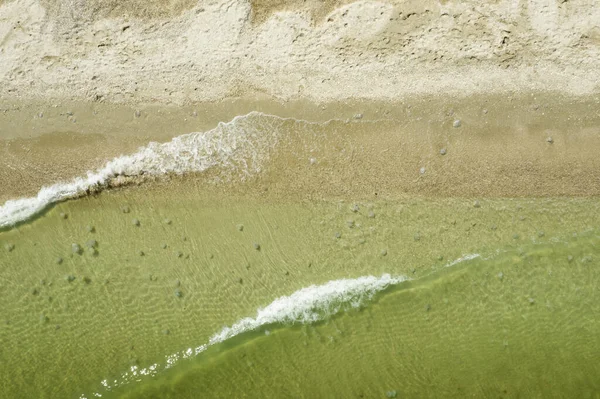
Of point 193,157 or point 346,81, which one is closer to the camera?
point 346,81

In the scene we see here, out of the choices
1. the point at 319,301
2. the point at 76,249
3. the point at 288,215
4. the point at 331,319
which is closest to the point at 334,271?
the point at 319,301

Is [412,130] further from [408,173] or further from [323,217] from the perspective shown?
[323,217]

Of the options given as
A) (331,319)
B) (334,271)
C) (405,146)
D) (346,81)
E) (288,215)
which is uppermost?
(346,81)

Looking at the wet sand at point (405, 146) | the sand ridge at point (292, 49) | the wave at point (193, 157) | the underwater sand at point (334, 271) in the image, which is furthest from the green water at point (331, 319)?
the sand ridge at point (292, 49)

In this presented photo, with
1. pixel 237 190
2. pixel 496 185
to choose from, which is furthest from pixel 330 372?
pixel 496 185

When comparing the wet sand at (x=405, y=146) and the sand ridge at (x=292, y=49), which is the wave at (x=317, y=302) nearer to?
the wet sand at (x=405, y=146)

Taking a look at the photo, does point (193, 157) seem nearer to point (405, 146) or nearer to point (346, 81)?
point (346, 81)

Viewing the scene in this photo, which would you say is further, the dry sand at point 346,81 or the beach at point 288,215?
the beach at point 288,215

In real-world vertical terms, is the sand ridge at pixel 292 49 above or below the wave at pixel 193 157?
above
